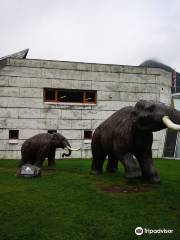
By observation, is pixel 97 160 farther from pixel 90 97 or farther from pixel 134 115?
pixel 90 97

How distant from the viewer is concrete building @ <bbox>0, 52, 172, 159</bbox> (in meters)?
20.6

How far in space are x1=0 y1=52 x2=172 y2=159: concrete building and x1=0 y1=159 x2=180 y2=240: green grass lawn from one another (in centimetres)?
1030

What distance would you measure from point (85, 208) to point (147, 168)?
10.4 feet

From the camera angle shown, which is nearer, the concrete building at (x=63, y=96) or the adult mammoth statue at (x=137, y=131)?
the adult mammoth statue at (x=137, y=131)

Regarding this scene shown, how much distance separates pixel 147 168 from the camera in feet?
32.6

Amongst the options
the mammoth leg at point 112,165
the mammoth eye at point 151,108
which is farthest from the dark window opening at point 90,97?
the mammoth eye at point 151,108

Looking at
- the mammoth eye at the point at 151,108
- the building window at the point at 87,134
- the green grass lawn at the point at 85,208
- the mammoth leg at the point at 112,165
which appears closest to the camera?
the green grass lawn at the point at 85,208

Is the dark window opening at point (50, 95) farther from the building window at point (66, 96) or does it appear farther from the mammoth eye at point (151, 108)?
the mammoth eye at point (151, 108)

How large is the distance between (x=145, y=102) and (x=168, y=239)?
166 inches

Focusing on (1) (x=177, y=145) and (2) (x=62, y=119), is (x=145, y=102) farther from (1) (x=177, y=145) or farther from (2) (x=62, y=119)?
(1) (x=177, y=145)

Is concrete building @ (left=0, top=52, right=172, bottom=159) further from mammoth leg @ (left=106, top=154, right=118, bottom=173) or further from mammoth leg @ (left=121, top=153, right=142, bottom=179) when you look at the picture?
mammoth leg @ (left=121, top=153, right=142, bottom=179)

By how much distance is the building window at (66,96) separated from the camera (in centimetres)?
2144

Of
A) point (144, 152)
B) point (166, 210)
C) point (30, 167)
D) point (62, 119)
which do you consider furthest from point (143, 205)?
point (62, 119)

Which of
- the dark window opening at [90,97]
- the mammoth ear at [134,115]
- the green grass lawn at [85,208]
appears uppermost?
the dark window opening at [90,97]
